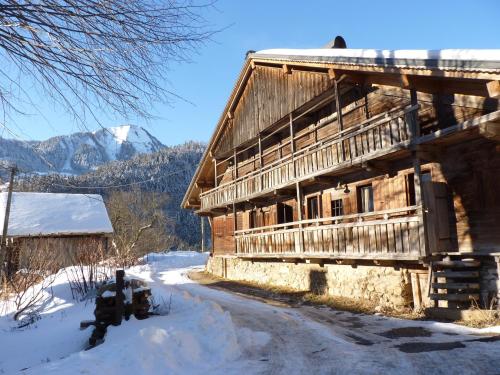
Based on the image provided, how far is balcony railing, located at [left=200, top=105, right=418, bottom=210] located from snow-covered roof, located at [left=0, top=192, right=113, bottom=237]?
1445 cm

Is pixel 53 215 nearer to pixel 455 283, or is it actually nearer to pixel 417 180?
pixel 417 180

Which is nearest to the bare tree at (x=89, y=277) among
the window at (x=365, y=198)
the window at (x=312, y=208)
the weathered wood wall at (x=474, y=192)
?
the window at (x=312, y=208)

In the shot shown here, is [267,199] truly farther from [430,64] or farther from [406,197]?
[430,64]

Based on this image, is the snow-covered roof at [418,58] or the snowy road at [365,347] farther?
the snow-covered roof at [418,58]

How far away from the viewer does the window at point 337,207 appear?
15623mm

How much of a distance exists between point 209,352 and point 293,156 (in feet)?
37.1

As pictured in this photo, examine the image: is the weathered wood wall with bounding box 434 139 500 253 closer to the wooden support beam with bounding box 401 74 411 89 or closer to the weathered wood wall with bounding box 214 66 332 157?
the wooden support beam with bounding box 401 74 411 89

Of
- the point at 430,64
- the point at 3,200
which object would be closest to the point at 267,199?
the point at 430,64

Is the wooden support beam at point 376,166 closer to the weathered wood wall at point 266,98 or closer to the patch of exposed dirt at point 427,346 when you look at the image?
the weathered wood wall at point 266,98

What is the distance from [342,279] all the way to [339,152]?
445 centimetres

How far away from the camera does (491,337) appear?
735 cm

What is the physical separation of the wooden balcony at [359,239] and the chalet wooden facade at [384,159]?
0.13 feet

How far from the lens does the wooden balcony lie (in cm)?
1071

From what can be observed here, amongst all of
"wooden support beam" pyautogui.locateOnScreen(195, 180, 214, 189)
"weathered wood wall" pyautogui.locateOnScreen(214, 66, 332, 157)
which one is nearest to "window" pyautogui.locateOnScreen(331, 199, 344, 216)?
"weathered wood wall" pyautogui.locateOnScreen(214, 66, 332, 157)
